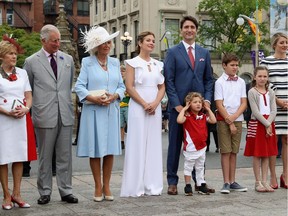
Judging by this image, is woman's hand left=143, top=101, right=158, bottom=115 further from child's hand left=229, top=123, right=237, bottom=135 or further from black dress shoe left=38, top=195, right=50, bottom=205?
black dress shoe left=38, top=195, right=50, bottom=205

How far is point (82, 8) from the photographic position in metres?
85.9

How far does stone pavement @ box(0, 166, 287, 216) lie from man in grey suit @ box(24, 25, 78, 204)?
0.99ft

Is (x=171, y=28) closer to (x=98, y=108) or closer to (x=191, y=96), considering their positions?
(x=191, y=96)

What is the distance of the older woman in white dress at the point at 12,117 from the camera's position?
755 cm

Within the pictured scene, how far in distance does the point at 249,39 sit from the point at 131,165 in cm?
4381

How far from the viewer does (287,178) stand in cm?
912

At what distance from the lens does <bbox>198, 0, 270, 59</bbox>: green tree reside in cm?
4872

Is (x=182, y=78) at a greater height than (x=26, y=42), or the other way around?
(x=26, y=42)

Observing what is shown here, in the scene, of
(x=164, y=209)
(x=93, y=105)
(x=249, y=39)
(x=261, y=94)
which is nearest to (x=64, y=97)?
(x=93, y=105)

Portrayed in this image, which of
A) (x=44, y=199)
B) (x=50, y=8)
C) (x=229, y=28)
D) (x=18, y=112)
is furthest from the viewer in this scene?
(x=50, y=8)

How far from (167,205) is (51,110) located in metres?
1.91

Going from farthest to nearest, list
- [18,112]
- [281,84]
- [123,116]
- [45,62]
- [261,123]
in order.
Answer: [123,116] → [281,84] → [261,123] → [45,62] → [18,112]

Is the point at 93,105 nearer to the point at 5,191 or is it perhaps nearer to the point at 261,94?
the point at 5,191

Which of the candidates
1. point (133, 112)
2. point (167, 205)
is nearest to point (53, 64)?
point (133, 112)
